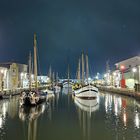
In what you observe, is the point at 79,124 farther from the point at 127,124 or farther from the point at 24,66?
the point at 24,66

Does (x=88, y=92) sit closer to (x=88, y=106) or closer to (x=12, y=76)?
(x=88, y=106)

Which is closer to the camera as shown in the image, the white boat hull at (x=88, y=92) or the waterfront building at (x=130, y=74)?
the white boat hull at (x=88, y=92)

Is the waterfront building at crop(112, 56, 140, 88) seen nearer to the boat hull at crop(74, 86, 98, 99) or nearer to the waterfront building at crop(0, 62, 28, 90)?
the boat hull at crop(74, 86, 98, 99)

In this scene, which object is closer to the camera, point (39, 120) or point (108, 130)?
point (108, 130)

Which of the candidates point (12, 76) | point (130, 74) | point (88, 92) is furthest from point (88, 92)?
point (12, 76)

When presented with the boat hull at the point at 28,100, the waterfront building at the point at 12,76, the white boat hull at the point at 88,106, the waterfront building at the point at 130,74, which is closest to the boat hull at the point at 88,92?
the white boat hull at the point at 88,106

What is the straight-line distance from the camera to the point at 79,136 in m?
25.2

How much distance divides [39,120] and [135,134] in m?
15.2

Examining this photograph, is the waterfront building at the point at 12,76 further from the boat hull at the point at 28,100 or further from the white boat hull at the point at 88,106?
the white boat hull at the point at 88,106

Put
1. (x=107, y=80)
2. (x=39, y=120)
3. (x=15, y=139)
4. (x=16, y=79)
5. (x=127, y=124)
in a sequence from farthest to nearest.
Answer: (x=107, y=80) → (x=16, y=79) → (x=39, y=120) → (x=127, y=124) → (x=15, y=139)

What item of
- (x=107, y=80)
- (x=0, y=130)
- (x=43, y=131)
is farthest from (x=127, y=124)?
(x=107, y=80)

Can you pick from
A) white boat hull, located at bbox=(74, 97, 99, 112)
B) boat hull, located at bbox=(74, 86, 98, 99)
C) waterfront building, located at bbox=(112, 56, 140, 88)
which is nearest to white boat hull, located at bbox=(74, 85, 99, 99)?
boat hull, located at bbox=(74, 86, 98, 99)

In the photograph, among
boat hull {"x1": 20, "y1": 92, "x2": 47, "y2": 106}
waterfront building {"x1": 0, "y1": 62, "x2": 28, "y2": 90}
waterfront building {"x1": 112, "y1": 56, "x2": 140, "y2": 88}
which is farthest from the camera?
waterfront building {"x1": 0, "y1": 62, "x2": 28, "y2": 90}

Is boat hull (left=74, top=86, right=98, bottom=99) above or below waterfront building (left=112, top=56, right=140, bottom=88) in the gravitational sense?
below
